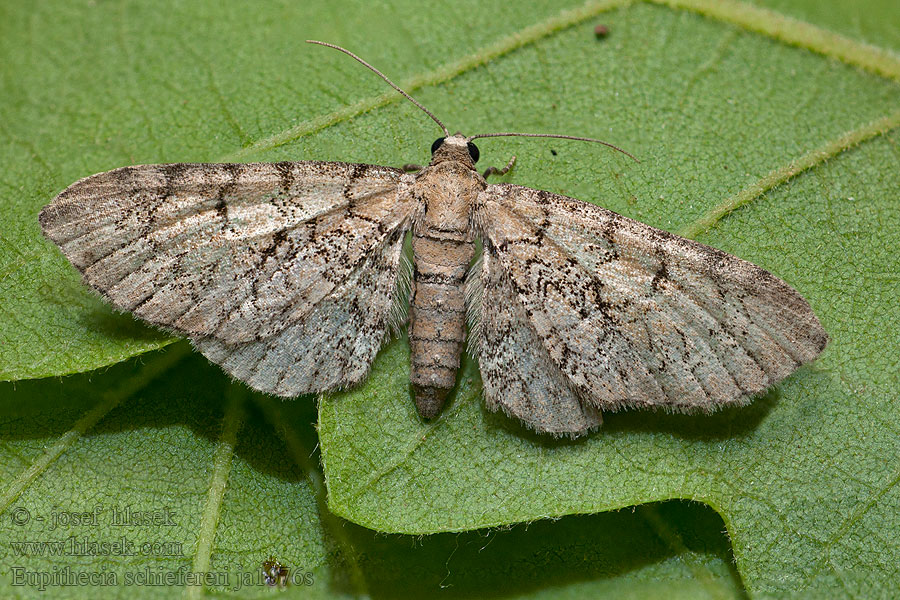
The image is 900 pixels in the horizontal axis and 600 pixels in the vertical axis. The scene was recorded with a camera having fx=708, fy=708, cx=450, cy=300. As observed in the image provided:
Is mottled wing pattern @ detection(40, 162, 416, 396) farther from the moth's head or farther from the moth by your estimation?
the moth's head

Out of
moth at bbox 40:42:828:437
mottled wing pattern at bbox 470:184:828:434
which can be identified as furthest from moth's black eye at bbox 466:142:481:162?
mottled wing pattern at bbox 470:184:828:434

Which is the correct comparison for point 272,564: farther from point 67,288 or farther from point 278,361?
point 67,288

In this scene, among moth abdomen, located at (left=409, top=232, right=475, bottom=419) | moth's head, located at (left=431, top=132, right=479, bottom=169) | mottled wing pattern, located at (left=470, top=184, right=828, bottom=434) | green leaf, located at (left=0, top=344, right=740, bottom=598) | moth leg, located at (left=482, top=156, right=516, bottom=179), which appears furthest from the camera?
moth leg, located at (left=482, top=156, right=516, bottom=179)

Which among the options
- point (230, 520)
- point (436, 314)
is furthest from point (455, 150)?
point (230, 520)

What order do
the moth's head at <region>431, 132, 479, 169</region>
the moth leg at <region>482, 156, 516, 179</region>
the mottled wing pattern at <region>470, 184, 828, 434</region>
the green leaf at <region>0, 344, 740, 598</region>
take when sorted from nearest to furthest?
1. the mottled wing pattern at <region>470, 184, 828, 434</region>
2. the green leaf at <region>0, 344, 740, 598</region>
3. the moth's head at <region>431, 132, 479, 169</region>
4. the moth leg at <region>482, 156, 516, 179</region>

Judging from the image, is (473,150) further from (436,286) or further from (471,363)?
(471,363)

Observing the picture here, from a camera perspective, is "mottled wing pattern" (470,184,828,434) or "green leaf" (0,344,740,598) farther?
"green leaf" (0,344,740,598)

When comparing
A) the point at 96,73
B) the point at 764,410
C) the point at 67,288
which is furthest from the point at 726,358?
the point at 96,73
